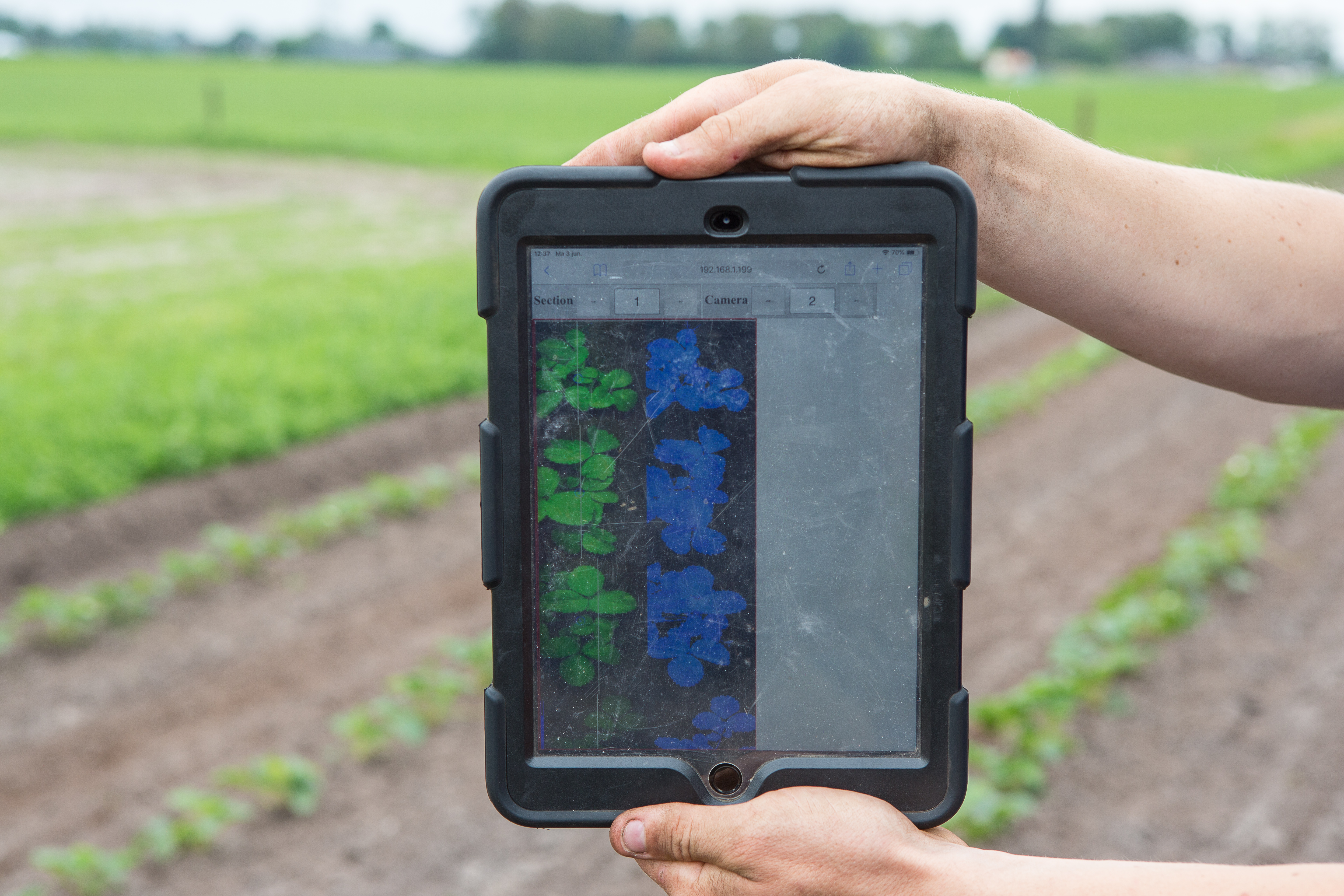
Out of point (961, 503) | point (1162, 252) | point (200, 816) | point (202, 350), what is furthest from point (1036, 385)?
point (961, 503)

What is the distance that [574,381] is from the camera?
108cm

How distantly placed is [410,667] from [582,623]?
320 centimetres

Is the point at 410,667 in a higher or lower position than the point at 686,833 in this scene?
lower

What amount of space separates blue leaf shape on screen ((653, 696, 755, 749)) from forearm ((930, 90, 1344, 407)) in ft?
1.86

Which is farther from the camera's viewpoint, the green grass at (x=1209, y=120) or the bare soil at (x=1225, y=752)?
the green grass at (x=1209, y=120)

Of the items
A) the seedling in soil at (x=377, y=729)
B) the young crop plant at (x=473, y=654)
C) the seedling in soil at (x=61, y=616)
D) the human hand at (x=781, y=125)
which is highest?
the human hand at (x=781, y=125)

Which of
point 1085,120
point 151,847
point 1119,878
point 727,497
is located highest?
point 1085,120

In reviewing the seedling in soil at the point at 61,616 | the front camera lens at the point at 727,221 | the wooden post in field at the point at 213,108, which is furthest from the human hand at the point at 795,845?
the wooden post in field at the point at 213,108

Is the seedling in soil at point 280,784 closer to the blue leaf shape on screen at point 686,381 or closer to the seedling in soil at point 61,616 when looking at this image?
the seedling in soil at point 61,616

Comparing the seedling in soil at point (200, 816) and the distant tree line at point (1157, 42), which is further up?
the distant tree line at point (1157, 42)

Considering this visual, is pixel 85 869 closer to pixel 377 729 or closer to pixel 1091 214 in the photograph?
pixel 377 729

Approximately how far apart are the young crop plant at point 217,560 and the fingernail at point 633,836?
289cm

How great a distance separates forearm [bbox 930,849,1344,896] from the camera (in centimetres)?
102

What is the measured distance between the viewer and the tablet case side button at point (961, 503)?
1053 mm
